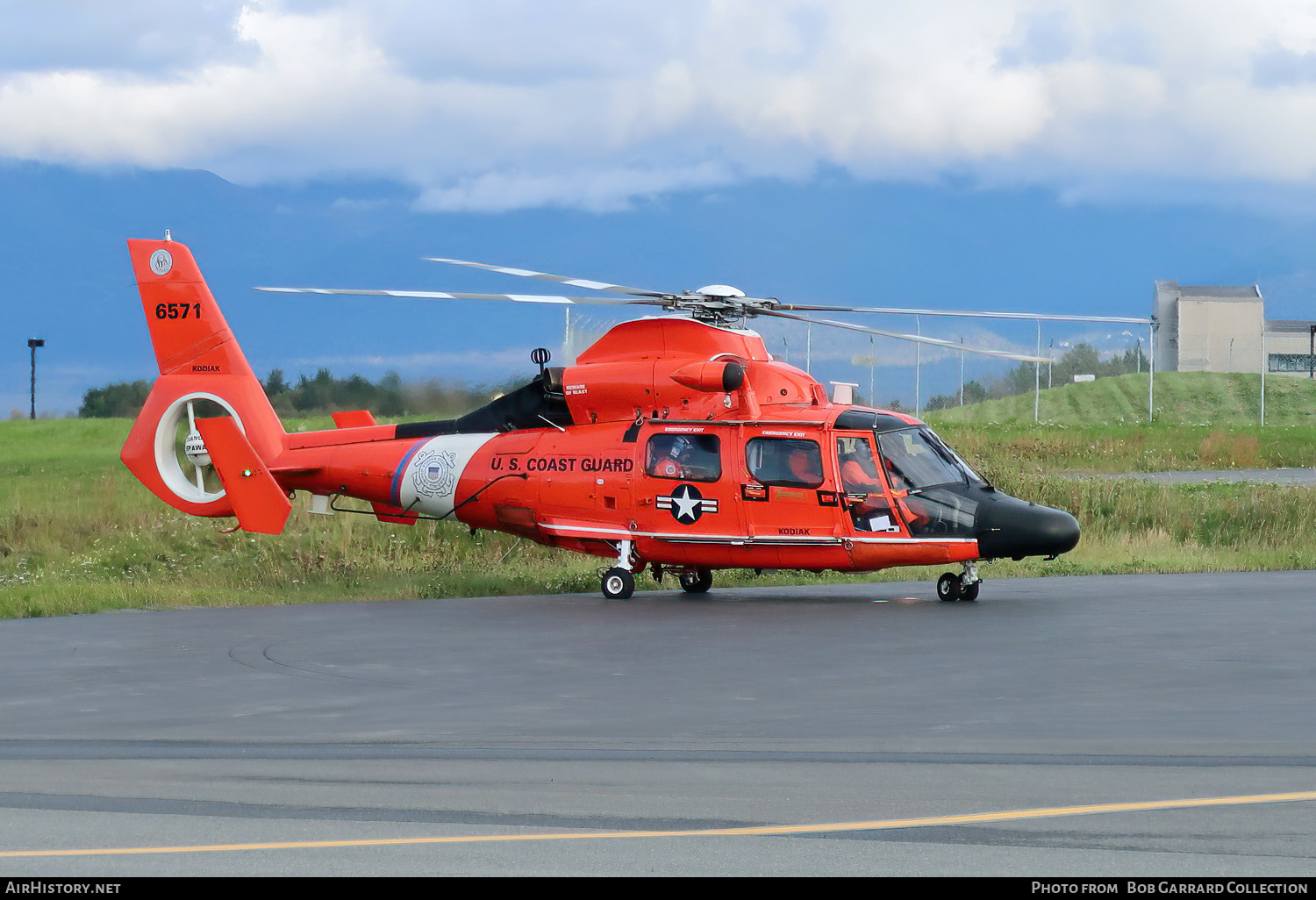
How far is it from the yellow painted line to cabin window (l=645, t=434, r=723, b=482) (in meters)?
11.8

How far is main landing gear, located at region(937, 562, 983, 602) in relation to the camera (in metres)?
18.1

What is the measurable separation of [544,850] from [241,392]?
16768mm

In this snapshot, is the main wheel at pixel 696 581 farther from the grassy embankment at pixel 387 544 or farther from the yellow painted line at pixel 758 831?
the yellow painted line at pixel 758 831

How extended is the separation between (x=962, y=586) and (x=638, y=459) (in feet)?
15.5

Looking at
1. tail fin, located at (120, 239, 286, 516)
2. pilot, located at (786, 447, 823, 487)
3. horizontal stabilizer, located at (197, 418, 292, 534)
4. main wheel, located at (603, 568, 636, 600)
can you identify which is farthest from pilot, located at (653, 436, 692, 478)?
tail fin, located at (120, 239, 286, 516)

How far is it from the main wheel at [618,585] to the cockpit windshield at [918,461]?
403cm

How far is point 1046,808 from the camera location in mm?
7238

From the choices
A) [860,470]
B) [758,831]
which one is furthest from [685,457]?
[758,831]

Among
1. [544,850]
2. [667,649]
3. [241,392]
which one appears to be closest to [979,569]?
[667,649]

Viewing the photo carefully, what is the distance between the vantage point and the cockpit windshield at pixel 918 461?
1816 cm

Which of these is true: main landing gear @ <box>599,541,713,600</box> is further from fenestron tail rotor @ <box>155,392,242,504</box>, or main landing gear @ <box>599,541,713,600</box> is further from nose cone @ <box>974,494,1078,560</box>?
fenestron tail rotor @ <box>155,392,242,504</box>

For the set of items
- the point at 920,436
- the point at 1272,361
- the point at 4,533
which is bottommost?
the point at 4,533

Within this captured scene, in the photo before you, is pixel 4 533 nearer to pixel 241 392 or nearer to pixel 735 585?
pixel 241 392

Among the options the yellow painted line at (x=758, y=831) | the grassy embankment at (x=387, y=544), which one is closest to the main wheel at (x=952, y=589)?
A: the grassy embankment at (x=387, y=544)
